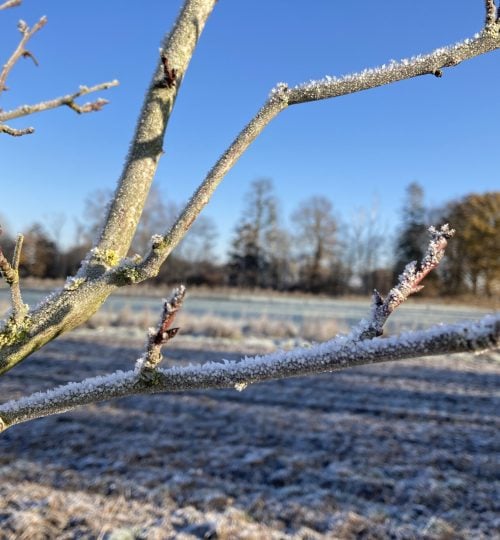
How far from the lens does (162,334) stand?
0.70 metres

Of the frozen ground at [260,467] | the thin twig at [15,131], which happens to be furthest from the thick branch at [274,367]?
the frozen ground at [260,467]

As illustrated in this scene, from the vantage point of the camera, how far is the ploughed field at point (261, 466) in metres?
3.23

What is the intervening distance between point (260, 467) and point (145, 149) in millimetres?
3696

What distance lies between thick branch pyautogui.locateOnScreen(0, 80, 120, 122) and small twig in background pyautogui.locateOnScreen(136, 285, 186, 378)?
469 millimetres

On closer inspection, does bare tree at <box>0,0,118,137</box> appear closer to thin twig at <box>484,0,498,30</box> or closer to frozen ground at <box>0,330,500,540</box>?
thin twig at <box>484,0,498,30</box>

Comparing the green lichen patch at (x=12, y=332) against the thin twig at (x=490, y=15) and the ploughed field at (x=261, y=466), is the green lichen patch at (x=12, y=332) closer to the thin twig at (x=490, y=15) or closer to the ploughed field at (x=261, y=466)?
the thin twig at (x=490, y=15)

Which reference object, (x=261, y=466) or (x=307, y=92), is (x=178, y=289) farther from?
(x=261, y=466)

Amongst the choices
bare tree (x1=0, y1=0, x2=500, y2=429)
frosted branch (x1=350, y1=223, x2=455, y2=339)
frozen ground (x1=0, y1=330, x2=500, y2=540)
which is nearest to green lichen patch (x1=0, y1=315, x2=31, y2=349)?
bare tree (x1=0, y1=0, x2=500, y2=429)

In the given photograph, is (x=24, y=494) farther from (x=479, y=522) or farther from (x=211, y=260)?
(x=211, y=260)

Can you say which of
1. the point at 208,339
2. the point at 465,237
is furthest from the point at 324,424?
the point at 465,237

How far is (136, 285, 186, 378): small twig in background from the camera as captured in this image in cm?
65

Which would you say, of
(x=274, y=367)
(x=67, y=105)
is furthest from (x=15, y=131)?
(x=274, y=367)

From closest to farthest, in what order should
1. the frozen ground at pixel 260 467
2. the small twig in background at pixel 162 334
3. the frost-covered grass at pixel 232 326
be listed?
the small twig in background at pixel 162 334, the frozen ground at pixel 260 467, the frost-covered grass at pixel 232 326

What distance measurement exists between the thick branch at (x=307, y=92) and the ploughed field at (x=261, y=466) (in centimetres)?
261
